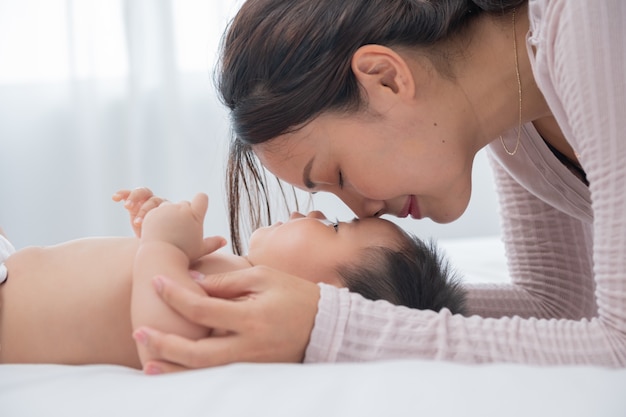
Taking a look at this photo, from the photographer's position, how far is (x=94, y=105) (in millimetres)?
3033

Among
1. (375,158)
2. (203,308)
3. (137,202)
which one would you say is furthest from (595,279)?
(137,202)

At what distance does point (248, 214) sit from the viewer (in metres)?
1.62

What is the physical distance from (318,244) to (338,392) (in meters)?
0.46

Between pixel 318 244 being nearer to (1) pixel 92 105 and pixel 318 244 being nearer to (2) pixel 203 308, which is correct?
(2) pixel 203 308

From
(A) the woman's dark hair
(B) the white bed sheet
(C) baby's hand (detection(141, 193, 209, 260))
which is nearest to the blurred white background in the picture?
(A) the woman's dark hair

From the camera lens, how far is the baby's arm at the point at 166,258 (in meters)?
0.93

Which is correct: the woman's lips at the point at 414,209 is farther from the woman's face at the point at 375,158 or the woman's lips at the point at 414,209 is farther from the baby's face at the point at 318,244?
the baby's face at the point at 318,244

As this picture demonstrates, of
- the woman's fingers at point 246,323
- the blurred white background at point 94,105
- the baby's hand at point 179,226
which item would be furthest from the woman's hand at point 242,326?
the blurred white background at point 94,105

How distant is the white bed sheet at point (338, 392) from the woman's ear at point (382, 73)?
528mm

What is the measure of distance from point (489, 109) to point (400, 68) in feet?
0.70

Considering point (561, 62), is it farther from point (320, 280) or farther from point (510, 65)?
point (320, 280)

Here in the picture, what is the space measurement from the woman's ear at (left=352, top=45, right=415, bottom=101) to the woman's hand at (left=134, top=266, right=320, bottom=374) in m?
0.41

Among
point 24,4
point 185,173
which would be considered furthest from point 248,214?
point 24,4

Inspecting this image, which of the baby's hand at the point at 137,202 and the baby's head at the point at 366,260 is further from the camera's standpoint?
the baby's hand at the point at 137,202
